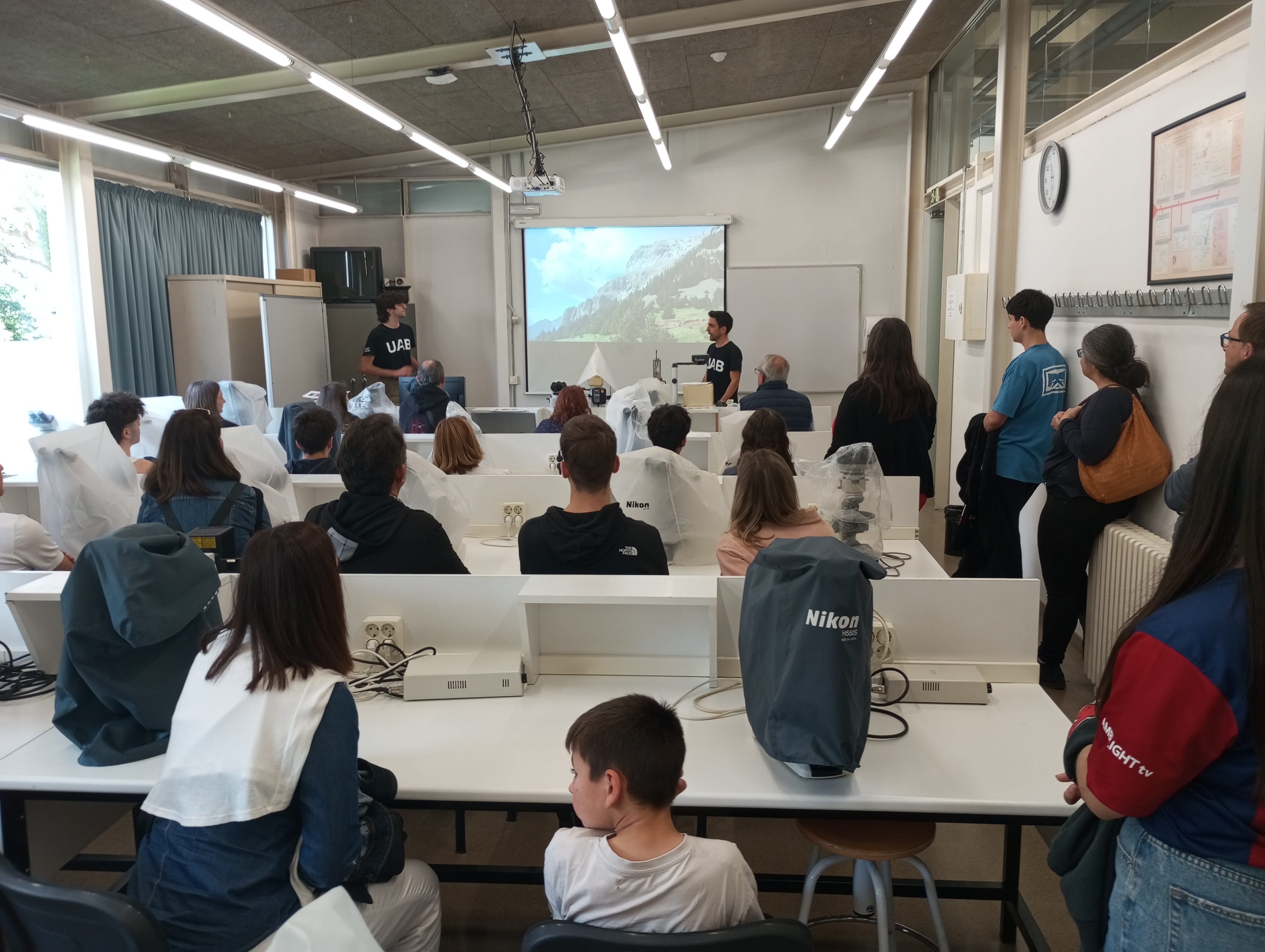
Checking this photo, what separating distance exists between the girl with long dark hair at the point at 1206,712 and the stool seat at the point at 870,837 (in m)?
0.65

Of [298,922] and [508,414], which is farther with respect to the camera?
[508,414]

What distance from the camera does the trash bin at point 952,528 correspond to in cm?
452

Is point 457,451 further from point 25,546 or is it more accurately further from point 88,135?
point 88,135

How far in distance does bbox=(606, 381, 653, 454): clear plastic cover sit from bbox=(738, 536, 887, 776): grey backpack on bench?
3.05 metres

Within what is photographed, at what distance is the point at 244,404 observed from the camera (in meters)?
6.29

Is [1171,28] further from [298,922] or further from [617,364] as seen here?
[617,364]

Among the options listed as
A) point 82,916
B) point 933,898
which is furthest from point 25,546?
point 933,898

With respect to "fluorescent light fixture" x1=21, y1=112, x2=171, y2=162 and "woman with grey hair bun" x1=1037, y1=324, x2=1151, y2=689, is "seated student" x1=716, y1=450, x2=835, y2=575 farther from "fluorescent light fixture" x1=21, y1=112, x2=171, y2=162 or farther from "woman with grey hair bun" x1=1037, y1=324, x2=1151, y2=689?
"fluorescent light fixture" x1=21, y1=112, x2=171, y2=162

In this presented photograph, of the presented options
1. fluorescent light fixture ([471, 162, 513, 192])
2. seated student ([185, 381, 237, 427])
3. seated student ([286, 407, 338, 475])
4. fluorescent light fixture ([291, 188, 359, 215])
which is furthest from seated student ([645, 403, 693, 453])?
fluorescent light fixture ([291, 188, 359, 215])

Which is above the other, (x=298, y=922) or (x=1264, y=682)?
(x=1264, y=682)

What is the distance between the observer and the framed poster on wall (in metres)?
2.99

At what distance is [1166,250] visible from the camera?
11.3 feet

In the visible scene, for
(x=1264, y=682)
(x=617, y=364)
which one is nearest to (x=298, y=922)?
(x=1264, y=682)

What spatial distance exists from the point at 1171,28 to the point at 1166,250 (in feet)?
2.77
